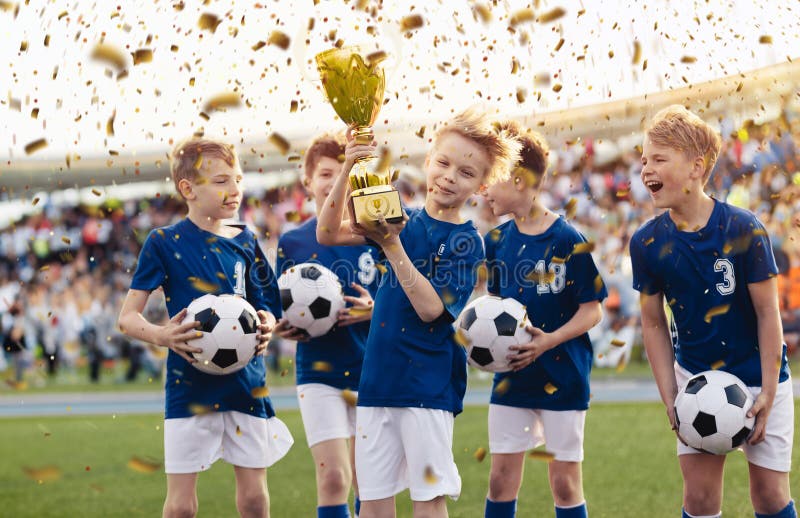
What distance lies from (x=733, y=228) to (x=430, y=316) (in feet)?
4.65

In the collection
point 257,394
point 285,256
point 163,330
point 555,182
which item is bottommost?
point 257,394

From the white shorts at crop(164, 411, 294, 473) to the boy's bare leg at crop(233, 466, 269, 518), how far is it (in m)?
0.04

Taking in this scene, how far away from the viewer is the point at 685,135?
432 cm

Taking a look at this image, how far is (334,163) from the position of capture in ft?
17.7

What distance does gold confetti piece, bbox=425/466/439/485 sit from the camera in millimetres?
3854

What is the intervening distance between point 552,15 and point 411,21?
29.7 inches

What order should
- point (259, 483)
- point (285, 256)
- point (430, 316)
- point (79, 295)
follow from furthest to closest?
Answer: point (79, 295)
point (285, 256)
point (259, 483)
point (430, 316)

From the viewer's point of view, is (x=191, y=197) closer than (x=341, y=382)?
Yes

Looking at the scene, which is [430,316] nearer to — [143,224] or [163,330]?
[163,330]

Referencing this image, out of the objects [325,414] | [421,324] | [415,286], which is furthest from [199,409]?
[415,286]

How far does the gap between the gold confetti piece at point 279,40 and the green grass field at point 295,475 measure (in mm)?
2032

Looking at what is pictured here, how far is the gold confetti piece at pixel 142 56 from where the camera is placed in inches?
187

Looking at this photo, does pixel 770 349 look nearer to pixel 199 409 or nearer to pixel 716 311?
pixel 716 311

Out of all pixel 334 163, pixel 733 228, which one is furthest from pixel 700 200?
pixel 334 163
